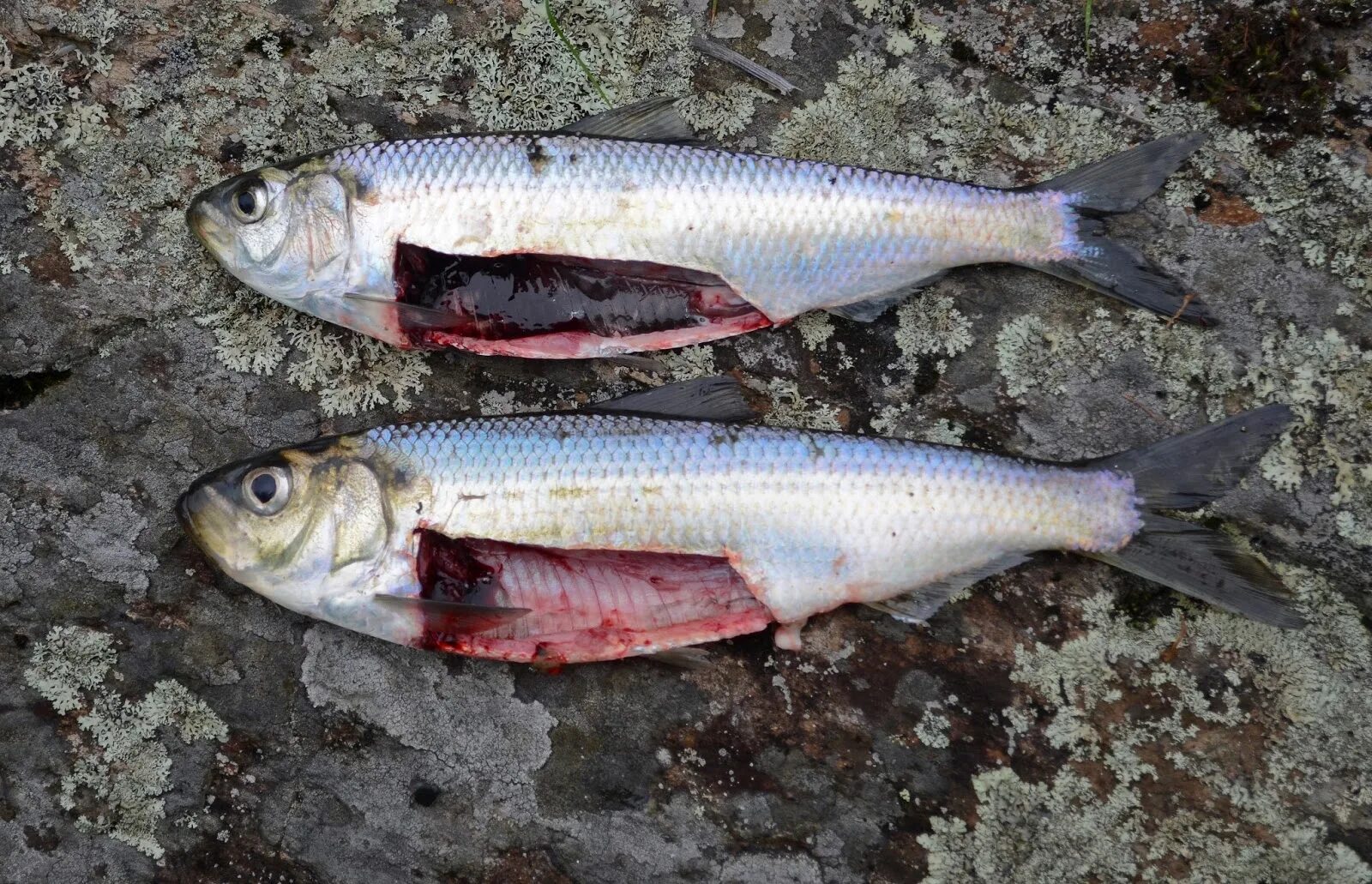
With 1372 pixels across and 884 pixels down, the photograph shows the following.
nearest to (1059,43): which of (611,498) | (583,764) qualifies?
(611,498)

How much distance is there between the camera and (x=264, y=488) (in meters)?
3.85

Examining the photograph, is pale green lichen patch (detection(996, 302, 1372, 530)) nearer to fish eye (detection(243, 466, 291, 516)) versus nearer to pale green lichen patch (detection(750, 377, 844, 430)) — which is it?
pale green lichen patch (detection(750, 377, 844, 430))

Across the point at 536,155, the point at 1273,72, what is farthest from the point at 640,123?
the point at 1273,72

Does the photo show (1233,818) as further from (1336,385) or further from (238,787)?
(238,787)

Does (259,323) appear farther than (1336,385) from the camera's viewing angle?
Yes

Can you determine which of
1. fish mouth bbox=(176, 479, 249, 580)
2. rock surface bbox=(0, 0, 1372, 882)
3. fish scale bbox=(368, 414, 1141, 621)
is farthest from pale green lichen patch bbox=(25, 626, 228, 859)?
fish scale bbox=(368, 414, 1141, 621)

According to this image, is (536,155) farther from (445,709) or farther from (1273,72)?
(1273,72)

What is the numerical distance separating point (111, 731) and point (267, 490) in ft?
3.97

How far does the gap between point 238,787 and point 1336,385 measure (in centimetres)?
492

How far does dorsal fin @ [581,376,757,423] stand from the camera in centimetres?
409

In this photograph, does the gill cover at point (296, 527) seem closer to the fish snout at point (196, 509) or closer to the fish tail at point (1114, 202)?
the fish snout at point (196, 509)

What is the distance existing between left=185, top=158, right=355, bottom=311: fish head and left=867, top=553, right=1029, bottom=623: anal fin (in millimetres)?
A: 2777

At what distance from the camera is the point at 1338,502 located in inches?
160

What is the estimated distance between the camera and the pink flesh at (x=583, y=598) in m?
3.88
